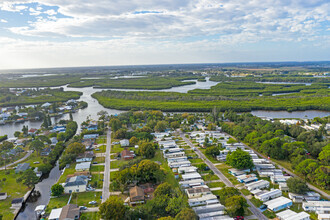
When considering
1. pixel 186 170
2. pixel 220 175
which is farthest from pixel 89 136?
pixel 220 175

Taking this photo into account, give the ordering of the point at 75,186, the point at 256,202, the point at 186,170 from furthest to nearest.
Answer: the point at 186,170 < the point at 75,186 < the point at 256,202

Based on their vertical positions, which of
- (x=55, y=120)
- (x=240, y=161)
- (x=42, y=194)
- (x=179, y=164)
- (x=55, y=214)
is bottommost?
(x=42, y=194)

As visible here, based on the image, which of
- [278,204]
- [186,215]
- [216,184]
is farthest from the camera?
[216,184]

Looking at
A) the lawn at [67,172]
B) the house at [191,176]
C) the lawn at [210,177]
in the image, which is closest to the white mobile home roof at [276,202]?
the lawn at [210,177]

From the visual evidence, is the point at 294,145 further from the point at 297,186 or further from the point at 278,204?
the point at 278,204

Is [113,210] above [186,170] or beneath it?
above

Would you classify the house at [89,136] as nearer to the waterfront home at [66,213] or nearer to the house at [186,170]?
the house at [186,170]

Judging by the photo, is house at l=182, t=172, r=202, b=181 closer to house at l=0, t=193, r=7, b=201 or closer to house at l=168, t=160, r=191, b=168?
house at l=168, t=160, r=191, b=168
